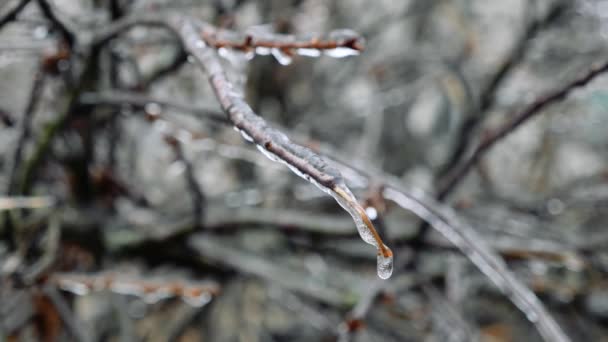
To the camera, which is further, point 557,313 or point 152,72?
point 557,313

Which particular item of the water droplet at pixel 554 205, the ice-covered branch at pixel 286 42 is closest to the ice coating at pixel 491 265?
the ice-covered branch at pixel 286 42

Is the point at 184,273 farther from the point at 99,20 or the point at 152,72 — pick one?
the point at 99,20

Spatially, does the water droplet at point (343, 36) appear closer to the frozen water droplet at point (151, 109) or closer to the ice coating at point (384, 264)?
the ice coating at point (384, 264)

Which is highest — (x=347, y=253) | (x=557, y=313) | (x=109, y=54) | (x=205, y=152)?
(x=109, y=54)

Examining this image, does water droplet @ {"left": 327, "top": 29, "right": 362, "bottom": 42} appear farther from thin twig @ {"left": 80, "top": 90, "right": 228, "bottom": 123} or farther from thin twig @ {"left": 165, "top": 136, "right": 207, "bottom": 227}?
thin twig @ {"left": 165, "top": 136, "right": 207, "bottom": 227}

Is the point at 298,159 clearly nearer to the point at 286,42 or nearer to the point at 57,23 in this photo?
the point at 286,42

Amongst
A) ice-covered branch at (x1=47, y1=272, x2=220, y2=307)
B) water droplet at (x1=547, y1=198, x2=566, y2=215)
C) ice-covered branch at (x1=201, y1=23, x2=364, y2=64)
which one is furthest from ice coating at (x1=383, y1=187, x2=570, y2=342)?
water droplet at (x1=547, y1=198, x2=566, y2=215)

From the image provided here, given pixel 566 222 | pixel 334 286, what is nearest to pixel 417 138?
pixel 566 222

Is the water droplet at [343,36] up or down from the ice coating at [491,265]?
up
